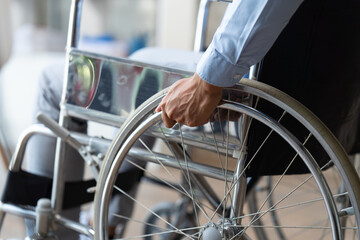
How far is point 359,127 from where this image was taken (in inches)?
45.9

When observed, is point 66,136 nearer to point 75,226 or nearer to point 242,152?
point 75,226

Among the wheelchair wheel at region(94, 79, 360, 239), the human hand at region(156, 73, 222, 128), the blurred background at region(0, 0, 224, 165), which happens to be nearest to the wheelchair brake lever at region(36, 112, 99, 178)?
the wheelchair wheel at region(94, 79, 360, 239)

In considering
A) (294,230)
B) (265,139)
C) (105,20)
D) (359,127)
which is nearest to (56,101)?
(265,139)

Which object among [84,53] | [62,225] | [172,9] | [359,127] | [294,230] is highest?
[172,9]

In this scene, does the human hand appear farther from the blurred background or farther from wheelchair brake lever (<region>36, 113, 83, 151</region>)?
the blurred background

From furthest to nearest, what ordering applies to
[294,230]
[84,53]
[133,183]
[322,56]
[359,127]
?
[294,230]
[133,183]
[359,127]
[84,53]
[322,56]

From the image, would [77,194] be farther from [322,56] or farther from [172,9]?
[172,9]

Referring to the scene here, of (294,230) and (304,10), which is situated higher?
(304,10)

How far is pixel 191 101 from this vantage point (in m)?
0.80

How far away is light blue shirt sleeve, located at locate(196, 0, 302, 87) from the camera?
0.72m

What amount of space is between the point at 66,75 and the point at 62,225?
32 centimetres

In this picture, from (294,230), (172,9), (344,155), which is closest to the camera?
(344,155)

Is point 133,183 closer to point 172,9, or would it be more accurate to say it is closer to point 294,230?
point 294,230

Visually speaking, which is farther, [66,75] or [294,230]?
[294,230]
